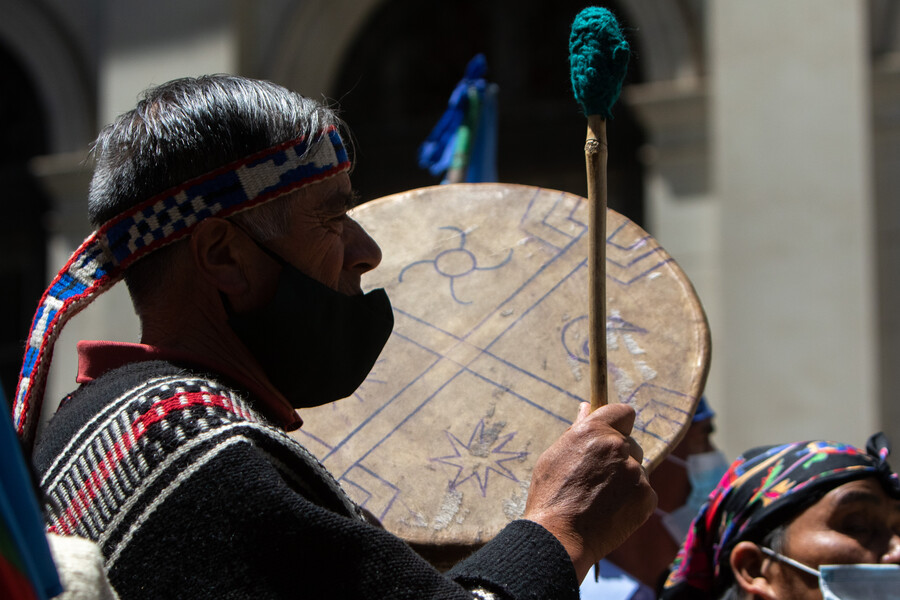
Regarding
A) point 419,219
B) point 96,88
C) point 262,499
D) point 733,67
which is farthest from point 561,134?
point 262,499

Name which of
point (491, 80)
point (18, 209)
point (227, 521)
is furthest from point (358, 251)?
point (18, 209)

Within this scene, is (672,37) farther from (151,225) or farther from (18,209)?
(151,225)

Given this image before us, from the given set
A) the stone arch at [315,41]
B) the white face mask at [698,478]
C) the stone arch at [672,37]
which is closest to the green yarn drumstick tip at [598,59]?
the white face mask at [698,478]

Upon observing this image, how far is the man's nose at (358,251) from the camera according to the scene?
65.1 inches

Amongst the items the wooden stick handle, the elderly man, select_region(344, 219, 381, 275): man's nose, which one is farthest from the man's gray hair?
the wooden stick handle

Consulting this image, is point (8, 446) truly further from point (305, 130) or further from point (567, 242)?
point (567, 242)

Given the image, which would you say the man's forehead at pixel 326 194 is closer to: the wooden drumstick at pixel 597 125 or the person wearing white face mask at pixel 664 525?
the wooden drumstick at pixel 597 125

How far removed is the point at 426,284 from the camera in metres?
2.03

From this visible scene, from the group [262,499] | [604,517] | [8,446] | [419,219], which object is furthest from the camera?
[419,219]

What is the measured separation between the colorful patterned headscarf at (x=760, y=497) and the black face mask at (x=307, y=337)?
1.07 metres

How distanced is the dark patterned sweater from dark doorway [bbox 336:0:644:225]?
220 inches

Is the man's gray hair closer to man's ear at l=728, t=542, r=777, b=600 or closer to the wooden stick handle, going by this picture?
the wooden stick handle

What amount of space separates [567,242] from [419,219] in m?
0.31

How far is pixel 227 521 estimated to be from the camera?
46.8 inches
